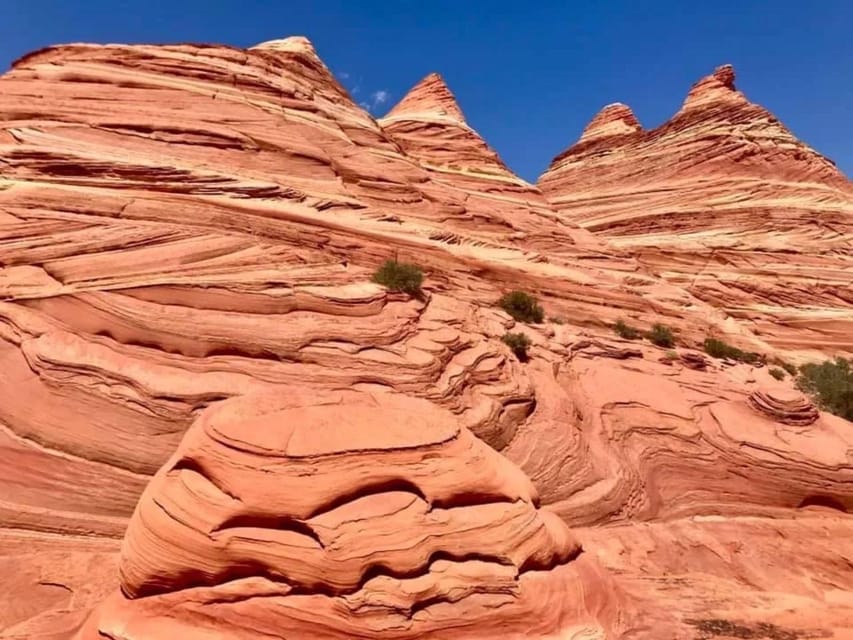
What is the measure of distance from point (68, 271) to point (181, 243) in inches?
91.9

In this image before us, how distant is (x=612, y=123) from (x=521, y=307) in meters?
33.5

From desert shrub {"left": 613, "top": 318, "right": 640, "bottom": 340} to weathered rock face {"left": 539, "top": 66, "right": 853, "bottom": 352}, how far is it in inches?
435

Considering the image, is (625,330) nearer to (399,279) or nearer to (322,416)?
(399,279)

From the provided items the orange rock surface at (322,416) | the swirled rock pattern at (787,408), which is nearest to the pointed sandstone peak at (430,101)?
the orange rock surface at (322,416)

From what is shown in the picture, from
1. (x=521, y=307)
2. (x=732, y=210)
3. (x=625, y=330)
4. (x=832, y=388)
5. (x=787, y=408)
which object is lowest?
(x=787, y=408)

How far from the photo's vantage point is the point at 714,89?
40125mm

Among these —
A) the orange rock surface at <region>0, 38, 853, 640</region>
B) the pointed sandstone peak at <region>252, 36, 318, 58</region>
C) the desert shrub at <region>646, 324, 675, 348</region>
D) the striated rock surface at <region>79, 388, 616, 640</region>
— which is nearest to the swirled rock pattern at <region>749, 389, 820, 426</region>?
the orange rock surface at <region>0, 38, 853, 640</region>

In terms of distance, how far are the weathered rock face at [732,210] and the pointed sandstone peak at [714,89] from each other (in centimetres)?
10

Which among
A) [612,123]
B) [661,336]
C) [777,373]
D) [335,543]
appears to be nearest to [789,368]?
[777,373]

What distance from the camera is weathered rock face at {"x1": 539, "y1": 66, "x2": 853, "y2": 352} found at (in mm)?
28844

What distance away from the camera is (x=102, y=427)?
10.1 m

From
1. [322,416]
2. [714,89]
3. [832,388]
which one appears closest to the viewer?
[322,416]

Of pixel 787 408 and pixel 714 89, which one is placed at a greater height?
pixel 714 89

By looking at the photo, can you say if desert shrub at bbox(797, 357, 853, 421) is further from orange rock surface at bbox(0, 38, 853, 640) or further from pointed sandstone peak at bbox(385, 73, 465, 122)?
pointed sandstone peak at bbox(385, 73, 465, 122)
